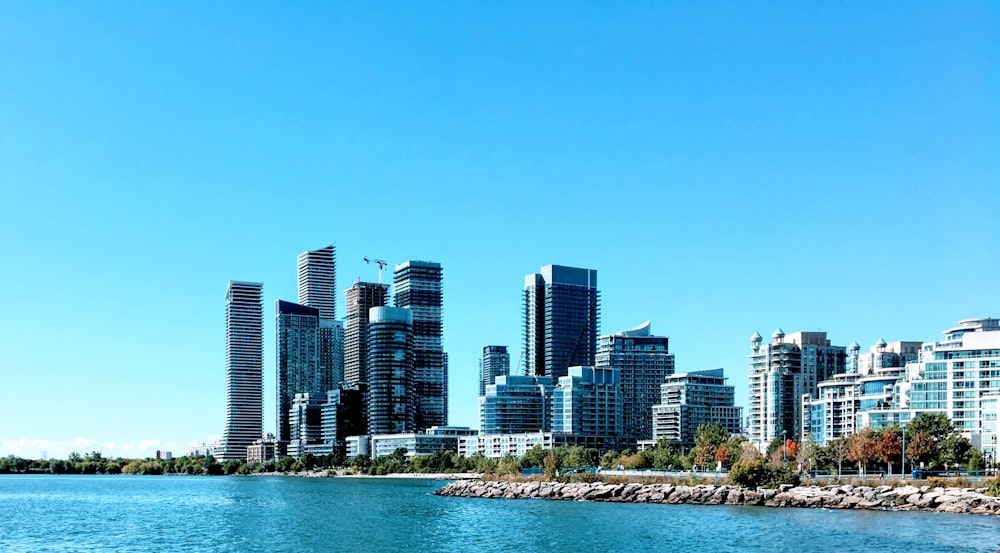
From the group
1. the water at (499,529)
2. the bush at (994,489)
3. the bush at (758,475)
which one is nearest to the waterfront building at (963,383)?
the bush at (758,475)

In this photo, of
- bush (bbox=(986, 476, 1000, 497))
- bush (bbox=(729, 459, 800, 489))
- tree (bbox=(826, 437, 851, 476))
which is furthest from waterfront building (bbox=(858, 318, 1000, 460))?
bush (bbox=(986, 476, 1000, 497))

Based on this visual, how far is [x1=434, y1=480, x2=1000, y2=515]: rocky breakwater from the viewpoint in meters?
104

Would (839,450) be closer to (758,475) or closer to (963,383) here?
(758,475)

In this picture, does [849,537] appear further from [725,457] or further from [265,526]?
→ [725,457]

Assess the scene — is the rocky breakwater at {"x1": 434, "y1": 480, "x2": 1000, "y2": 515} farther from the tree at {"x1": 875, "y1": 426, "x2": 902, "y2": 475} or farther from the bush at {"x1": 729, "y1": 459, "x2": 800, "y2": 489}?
the tree at {"x1": 875, "y1": 426, "x2": 902, "y2": 475}

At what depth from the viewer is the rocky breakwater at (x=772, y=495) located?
104 m

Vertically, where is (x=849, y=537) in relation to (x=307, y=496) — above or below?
above

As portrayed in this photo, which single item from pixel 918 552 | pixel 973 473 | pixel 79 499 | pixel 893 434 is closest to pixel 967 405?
pixel 893 434

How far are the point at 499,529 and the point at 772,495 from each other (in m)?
34.1

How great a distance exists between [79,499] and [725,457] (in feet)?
350

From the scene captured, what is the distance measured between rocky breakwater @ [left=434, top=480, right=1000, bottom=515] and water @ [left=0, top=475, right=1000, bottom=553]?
151 inches

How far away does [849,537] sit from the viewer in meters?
83.4

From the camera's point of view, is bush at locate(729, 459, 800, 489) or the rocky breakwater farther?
bush at locate(729, 459, 800, 489)

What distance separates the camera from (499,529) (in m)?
99.6
